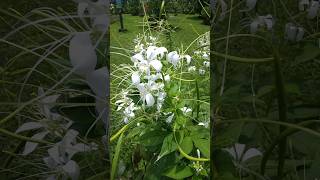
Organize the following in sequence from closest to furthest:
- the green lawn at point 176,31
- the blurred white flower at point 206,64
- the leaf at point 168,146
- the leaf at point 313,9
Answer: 1. the leaf at point 313,9
2. the leaf at point 168,146
3. the blurred white flower at point 206,64
4. the green lawn at point 176,31

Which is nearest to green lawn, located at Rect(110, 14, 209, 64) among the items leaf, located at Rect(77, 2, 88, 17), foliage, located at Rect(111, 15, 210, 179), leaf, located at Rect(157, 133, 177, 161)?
foliage, located at Rect(111, 15, 210, 179)

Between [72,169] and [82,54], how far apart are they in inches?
12.3

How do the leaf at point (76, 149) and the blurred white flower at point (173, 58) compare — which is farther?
the blurred white flower at point (173, 58)

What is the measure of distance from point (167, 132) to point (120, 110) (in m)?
0.23

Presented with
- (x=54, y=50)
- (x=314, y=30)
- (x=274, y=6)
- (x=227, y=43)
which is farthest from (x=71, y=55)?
(x=314, y=30)

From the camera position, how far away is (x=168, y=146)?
1568 mm

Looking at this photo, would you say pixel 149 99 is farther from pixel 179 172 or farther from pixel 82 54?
pixel 82 54

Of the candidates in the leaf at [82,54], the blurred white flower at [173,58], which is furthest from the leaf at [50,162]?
the blurred white flower at [173,58]

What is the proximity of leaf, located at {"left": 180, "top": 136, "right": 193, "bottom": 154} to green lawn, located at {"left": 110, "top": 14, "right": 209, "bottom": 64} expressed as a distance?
490 mm

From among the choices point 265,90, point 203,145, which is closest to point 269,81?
point 265,90

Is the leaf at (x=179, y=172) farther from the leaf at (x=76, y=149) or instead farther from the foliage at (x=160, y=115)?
the leaf at (x=76, y=149)

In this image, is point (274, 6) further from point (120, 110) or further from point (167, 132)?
point (120, 110)

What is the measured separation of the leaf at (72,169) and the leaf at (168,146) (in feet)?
1.10

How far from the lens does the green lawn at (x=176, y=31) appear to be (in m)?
1.96
